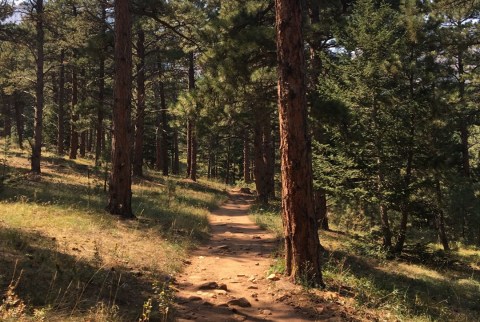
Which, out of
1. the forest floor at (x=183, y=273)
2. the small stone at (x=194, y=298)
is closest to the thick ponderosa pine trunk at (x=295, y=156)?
the forest floor at (x=183, y=273)

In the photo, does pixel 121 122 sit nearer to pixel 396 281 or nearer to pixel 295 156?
pixel 295 156

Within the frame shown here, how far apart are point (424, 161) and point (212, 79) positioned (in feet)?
23.6

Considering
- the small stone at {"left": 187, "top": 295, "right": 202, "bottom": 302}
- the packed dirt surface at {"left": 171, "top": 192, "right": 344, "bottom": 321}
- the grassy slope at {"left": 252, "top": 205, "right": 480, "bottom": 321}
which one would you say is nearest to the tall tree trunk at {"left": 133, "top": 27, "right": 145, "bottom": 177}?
the grassy slope at {"left": 252, "top": 205, "right": 480, "bottom": 321}

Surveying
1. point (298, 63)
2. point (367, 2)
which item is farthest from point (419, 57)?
point (298, 63)

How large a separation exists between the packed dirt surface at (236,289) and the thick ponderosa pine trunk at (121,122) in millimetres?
3159

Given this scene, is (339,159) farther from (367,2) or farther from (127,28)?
(127,28)

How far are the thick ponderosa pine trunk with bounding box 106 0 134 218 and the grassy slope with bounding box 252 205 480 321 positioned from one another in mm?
4885

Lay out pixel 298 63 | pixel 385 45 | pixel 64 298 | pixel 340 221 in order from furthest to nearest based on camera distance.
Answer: pixel 340 221 → pixel 385 45 → pixel 298 63 → pixel 64 298

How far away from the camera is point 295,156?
6434mm

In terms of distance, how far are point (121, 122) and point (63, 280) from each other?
6.66 meters

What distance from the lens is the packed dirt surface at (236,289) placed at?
17.4 feet

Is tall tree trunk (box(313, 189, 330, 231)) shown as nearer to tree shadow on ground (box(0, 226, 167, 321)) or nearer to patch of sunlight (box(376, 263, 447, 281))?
patch of sunlight (box(376, 263, 447, 281))

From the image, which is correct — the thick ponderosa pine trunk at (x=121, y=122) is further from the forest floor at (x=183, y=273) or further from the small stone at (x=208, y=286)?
the small stone at (x=208, y=286)

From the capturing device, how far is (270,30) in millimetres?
10109
